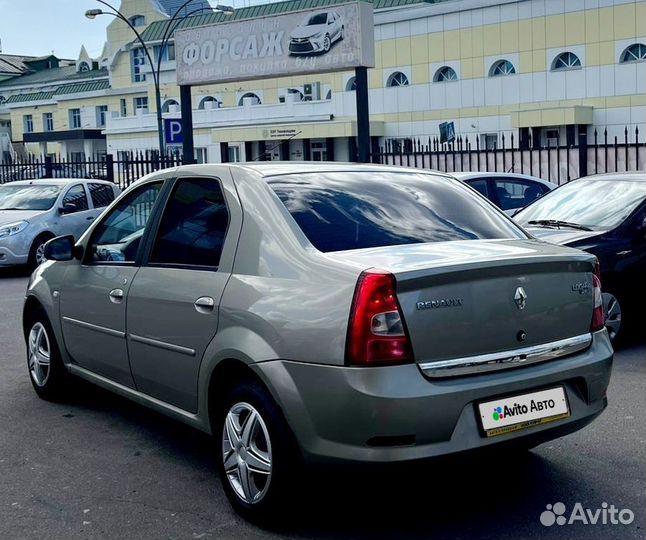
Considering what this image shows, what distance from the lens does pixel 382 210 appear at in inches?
186

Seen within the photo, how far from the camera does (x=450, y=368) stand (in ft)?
13.0

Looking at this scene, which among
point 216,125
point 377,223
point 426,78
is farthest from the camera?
point 216,125

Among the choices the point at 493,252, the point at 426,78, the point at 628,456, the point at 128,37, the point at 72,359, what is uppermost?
the point at 128,37

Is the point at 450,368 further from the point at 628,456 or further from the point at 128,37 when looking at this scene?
the point at 128,37

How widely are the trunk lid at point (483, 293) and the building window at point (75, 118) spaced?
68.5 m

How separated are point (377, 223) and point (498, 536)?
1534 mm

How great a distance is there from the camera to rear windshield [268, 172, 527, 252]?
14.8 feet

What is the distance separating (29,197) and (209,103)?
116ft

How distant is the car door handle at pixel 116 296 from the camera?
212 inches

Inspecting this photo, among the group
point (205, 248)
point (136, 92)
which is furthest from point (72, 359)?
point (136, 92)

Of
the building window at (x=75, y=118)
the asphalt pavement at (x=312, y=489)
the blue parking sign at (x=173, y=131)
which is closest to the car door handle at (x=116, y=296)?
the asphalt pavement at (x=312, y=489)

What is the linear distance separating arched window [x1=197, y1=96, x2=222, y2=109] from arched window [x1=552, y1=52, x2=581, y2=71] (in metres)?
19.8

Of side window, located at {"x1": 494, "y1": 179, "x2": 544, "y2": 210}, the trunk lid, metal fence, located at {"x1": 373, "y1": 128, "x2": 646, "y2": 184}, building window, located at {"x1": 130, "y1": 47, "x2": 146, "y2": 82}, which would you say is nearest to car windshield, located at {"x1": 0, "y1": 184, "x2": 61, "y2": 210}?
metal fence, located at {"x1": 373, "y1": 128, "x2": 646, "y2": 184}

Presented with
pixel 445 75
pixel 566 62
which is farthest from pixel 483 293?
pixel 445 75
